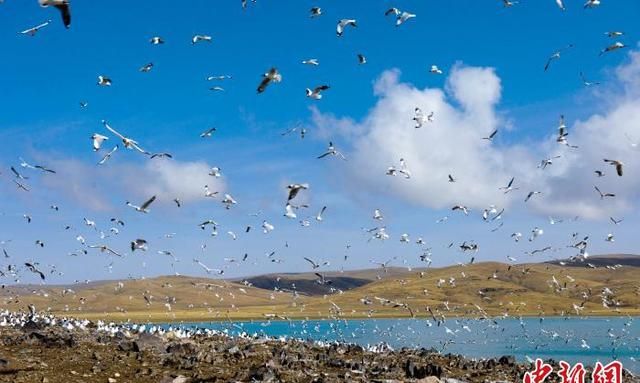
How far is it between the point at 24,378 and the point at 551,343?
262 feet

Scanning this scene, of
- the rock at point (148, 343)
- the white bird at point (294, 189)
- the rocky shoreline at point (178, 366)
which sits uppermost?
the white bird at point (294, 189)

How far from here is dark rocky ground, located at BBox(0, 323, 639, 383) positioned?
1817 centimetres

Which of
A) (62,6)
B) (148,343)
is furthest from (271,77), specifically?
(148,343)

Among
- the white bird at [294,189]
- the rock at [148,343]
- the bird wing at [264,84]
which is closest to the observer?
the bird wing at [264,84]

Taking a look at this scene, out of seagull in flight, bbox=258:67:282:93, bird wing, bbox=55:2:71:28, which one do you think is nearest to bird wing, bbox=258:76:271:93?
seagull in flight, bbox=258:67:282:93

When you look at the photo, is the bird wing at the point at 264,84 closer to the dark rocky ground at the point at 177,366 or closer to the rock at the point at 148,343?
the dark rocky ground at the point at 177,366

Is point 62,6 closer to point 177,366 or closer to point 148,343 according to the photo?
point 177,366

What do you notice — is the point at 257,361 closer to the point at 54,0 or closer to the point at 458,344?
the point at 54,0

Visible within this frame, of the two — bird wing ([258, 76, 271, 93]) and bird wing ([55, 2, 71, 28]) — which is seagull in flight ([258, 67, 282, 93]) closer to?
bird wing ([258, 76, 271, 93])

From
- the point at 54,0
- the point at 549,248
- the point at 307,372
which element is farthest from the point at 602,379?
the point at 54,0

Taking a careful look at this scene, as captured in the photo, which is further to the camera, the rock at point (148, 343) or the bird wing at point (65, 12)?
the rock at point (148, 343)

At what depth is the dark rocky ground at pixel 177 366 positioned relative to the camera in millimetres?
18167

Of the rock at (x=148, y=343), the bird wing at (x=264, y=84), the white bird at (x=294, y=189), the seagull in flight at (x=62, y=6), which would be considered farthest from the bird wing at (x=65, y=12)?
the rock at (x=148, y=343)


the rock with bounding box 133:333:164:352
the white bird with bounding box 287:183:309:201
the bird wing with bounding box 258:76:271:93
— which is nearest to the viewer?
the bird wing with bounding box 258:76:271:93
